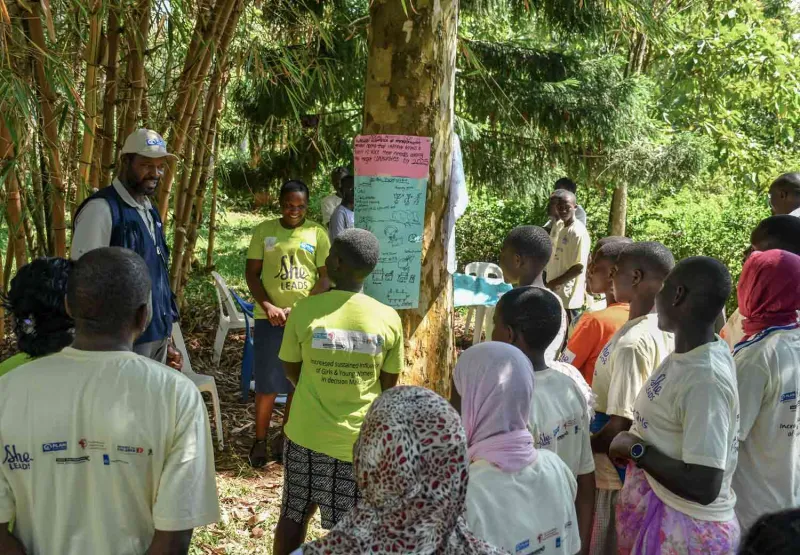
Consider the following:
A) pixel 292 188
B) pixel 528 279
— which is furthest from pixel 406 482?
pixel 292 188

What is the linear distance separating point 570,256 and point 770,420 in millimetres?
4006

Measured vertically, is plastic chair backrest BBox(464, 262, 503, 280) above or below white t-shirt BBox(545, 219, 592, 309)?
below

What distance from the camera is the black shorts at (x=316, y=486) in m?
3.24

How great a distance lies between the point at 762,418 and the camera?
273 cm

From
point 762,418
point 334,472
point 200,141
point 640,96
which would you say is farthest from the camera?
point 640,96

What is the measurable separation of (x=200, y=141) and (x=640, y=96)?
4.72m

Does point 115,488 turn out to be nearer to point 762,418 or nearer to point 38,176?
point 762,418

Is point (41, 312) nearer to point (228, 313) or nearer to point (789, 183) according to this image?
point (789, 183)

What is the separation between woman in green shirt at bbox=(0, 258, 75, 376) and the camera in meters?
2.17

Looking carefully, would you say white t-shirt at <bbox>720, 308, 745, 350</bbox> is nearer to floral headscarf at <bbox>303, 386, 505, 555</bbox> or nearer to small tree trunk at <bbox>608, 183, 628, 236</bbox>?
A: floral headscarf at <bbox>303, 386, 505, 555</bbox>

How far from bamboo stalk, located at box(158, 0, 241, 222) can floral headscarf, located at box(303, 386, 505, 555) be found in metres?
3.25

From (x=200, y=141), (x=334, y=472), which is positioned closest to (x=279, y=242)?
(x=200, y=141)

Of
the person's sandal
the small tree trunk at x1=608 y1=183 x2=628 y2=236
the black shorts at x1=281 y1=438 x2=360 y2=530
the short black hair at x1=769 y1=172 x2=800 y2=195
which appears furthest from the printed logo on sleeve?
the small tree trunk at x1=608 y1=183 x2=628 y2=236

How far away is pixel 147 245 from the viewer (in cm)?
371
